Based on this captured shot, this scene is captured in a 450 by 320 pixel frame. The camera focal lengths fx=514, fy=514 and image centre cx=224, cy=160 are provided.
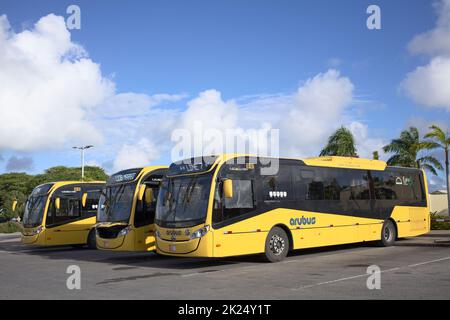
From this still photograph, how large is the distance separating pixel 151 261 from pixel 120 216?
72.5 inches

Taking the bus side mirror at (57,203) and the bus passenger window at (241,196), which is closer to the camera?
the bus passenger window at (241,196)

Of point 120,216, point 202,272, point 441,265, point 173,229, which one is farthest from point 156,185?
point 441,265

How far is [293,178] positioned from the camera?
1605 cm

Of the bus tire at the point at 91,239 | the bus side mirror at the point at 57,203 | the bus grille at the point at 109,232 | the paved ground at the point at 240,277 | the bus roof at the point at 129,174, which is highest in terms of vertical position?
the bus roof at the point at 129,174

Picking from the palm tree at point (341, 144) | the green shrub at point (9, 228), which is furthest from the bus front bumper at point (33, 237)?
the green shrub at point (9, 228)

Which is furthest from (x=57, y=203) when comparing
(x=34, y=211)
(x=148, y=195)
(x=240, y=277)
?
(x=240, y=277)

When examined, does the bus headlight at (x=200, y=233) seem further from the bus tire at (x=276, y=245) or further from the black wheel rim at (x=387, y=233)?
the black wheel rim at (x=387, y=233)

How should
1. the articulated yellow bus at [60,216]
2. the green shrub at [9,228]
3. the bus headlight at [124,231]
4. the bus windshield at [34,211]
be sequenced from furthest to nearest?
the green shrub at [9,228], the bus windshield at [34,211], the articulated yellow bus at [60,216], the bus headlight at [124,231]

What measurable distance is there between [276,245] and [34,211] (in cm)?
1177

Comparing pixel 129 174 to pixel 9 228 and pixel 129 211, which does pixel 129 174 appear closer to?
pixel 129 211

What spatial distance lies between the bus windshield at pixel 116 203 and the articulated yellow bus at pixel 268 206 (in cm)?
262

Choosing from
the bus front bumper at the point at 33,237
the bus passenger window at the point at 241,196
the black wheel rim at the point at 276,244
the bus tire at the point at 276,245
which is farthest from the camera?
the bus front bumper at the point at 33,237

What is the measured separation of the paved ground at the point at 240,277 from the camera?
9547 mm

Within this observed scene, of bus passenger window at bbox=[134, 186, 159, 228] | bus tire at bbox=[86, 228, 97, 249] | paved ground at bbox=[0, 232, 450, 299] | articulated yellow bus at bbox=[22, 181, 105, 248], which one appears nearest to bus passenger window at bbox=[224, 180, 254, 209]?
paved ground at bbox=[0, 232, 450, 299]
